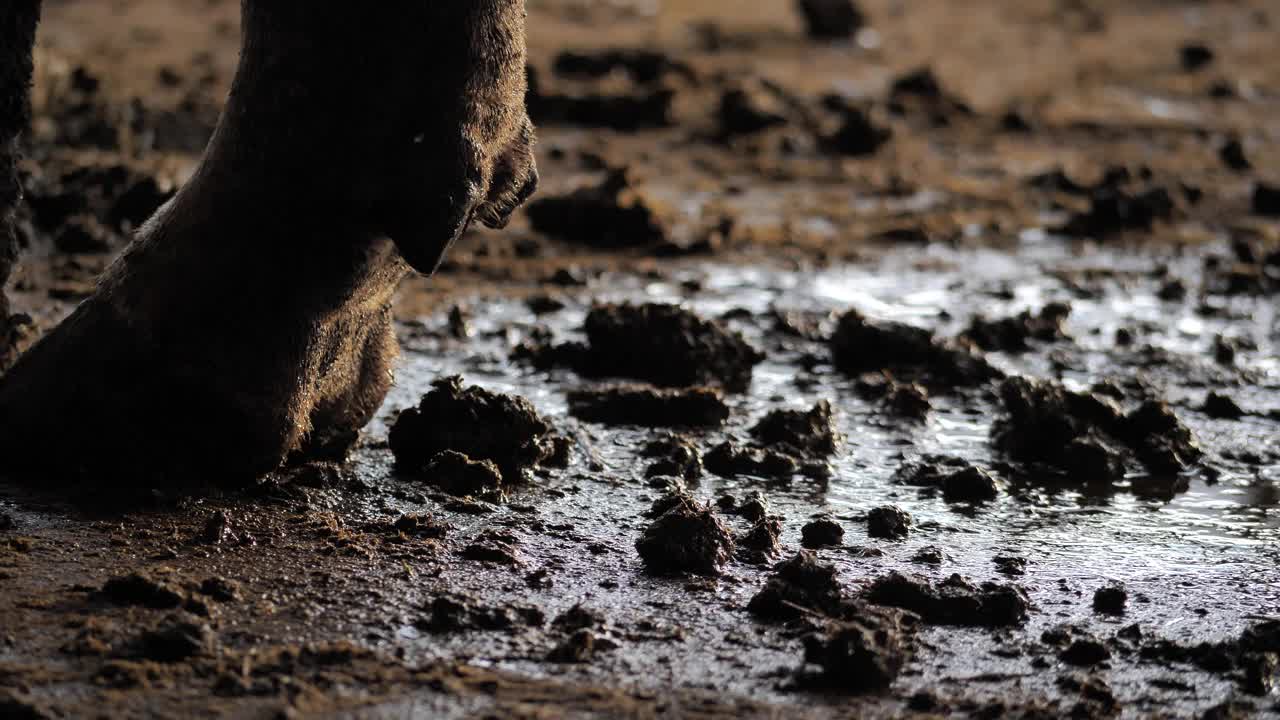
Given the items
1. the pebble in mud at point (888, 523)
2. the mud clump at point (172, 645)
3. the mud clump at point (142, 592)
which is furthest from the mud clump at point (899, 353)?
the mud clump at point (172, 645)

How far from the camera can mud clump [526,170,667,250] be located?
19.7ft

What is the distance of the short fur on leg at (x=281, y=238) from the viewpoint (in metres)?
3.25

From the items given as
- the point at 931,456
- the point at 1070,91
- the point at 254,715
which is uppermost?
the point at 1070,91

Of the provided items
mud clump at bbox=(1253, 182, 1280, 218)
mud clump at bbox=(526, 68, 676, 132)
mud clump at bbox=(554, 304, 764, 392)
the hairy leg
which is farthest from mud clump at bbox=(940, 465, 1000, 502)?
mud clump at bbox=(526, 68, 676, 132)

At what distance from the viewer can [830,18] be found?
33.9 ft

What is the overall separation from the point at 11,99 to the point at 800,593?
6.16ft

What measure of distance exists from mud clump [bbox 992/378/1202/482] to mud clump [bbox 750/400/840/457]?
419 millimetres

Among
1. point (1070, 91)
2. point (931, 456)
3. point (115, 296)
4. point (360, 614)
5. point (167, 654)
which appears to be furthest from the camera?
point (1070, 91)

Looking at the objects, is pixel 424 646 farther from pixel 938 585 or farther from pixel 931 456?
pixel 931 456

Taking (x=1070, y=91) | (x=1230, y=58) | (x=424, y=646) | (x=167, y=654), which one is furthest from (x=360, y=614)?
(x=1230, y=58)

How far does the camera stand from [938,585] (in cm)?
319

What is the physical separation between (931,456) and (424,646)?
5.03 feet

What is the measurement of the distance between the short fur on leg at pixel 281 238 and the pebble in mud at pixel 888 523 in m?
0.94

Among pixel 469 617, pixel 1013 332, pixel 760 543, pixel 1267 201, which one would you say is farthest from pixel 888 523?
pixel 1267 201
